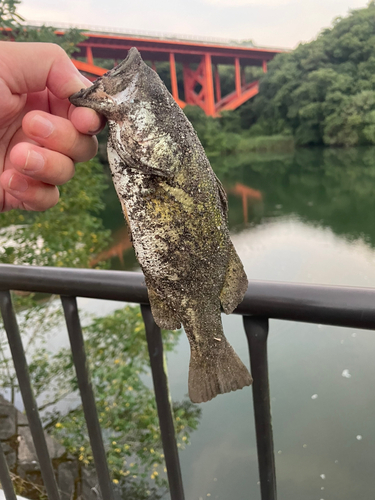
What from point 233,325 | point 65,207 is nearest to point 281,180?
point 233,325

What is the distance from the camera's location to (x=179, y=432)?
4.38 meters

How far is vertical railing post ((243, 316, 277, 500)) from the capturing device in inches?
35.3

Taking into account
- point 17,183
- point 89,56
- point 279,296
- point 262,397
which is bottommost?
point 262,397

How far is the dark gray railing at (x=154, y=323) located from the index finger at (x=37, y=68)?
46 cm

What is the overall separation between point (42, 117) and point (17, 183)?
0.19 m

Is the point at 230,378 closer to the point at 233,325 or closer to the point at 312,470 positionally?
the point at 312,470

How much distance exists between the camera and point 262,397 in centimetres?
94

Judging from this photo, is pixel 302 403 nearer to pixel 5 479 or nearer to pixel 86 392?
pixel 5 479

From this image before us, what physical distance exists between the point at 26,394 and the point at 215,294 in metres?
0.87

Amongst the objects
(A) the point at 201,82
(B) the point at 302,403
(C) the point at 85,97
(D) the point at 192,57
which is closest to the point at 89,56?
(B) the point at 302,403

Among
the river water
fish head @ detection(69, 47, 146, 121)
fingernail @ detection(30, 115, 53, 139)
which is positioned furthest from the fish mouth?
the river water

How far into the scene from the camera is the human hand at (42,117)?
681 mm

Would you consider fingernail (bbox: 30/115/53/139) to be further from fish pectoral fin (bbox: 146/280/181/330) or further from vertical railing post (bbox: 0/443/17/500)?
vertical railing post (bbox: 0/443/17/500)

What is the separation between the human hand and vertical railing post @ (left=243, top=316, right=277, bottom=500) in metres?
0.53
